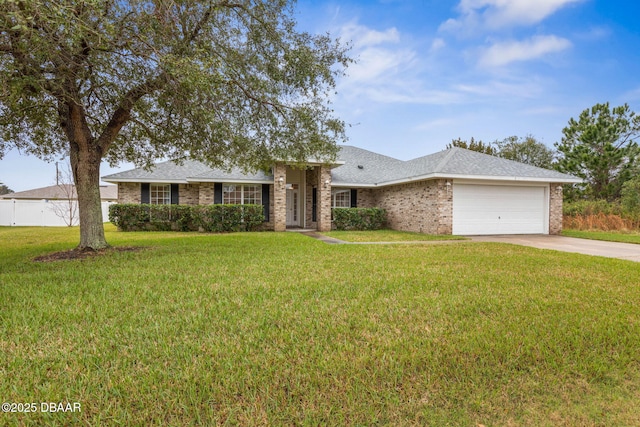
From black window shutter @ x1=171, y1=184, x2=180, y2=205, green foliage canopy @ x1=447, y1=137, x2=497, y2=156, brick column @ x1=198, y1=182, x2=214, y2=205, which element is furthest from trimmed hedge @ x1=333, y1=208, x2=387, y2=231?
green foliage canopy @ x1=447, y1=137, x2=497, y2=156

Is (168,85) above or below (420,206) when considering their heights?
above

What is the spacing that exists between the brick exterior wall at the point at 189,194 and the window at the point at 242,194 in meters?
1.65

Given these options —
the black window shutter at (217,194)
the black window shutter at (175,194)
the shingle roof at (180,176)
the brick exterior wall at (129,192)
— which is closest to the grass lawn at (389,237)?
the shingle roof at (180,176)

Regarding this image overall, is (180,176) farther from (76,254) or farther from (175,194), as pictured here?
(76,254)

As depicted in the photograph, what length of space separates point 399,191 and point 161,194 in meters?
12.2

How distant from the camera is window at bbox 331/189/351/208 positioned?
18.6m

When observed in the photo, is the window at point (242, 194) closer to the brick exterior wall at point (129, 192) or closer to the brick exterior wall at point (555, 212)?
the brick exterior wall at point (129, 192)

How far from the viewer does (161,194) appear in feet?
57.4

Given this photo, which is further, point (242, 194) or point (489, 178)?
point (242, 194)

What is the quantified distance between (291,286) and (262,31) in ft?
21.7

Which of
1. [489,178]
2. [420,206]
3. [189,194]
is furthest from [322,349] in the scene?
[189,194]

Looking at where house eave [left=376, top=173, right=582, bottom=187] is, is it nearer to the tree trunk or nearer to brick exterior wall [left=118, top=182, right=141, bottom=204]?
the tree trunk

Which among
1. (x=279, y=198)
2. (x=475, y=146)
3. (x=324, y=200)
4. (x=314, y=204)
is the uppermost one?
(x=475, y=146)

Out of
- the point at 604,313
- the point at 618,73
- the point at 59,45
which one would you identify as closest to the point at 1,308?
the point at 59,45
